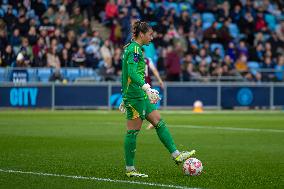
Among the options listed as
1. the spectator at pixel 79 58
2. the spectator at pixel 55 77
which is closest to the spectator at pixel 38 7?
the spectator at pixel 79 58

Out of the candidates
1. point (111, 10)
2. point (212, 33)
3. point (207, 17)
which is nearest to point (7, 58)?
point (111, 10)

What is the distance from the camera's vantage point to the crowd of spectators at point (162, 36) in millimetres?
32181

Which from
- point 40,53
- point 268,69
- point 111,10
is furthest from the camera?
point 268,69

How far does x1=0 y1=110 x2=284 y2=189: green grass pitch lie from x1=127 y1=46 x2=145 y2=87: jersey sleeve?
4.33 ft

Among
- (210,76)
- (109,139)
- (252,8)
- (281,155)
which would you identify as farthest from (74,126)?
(252,8)

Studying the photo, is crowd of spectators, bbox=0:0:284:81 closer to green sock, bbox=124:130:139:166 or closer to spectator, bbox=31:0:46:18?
spectator, bbox=31:0:46:18

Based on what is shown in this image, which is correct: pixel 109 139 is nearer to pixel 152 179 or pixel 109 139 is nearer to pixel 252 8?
pixel 152 179

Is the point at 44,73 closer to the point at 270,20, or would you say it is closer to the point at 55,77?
the point at 55,77

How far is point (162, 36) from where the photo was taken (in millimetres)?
36250

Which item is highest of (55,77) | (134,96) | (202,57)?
(202,57)

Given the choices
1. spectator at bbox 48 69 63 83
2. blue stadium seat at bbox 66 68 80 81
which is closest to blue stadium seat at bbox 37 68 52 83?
spectator at bbox 48 69 63 83

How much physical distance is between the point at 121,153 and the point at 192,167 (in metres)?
3.75

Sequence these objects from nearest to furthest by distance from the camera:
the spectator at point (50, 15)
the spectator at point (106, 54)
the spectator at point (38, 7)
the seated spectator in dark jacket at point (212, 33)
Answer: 1. the spectator at point (106, 54)
2. the spectator at point (38, 7)
3. the spectator at point (50, 15)
4. the seated spectator in dark jacket at point (212, 33)

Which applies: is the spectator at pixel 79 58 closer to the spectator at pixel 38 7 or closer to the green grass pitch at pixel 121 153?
the spectator at pixel 38 7
